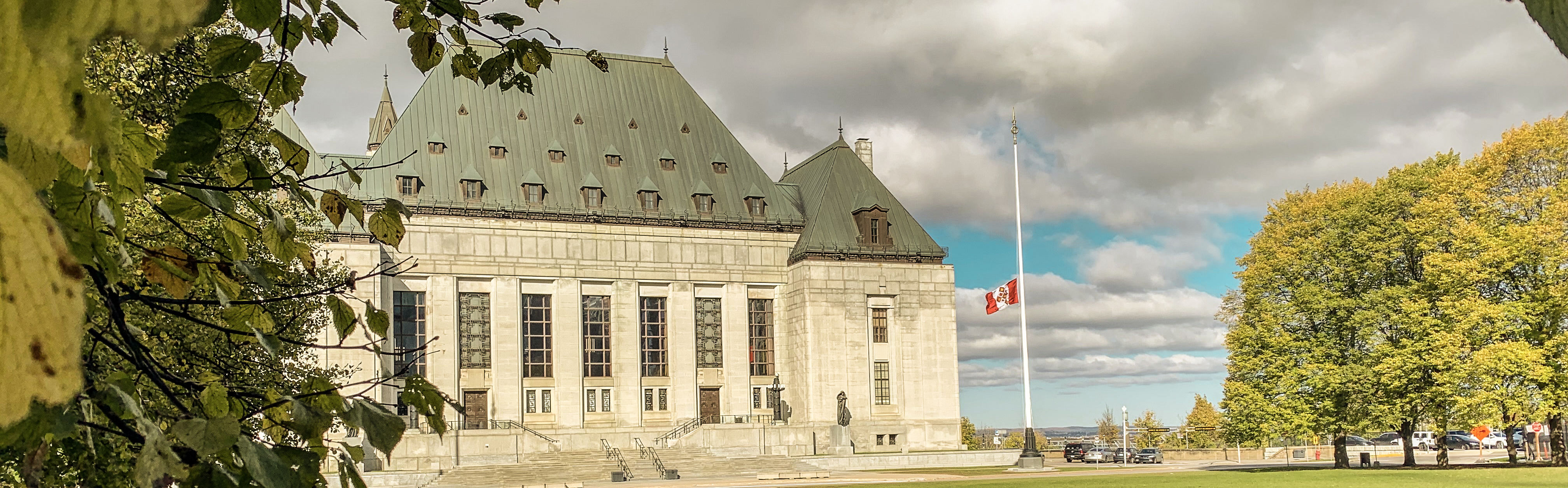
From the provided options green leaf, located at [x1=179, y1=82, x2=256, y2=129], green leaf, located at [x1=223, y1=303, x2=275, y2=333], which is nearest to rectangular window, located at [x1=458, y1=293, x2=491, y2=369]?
green leaf, located at [x1=223, y1=303, x2=275, y2=333]

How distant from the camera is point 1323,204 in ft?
143

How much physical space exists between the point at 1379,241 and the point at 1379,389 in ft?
18.3

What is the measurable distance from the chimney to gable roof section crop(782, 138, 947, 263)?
3.61 m

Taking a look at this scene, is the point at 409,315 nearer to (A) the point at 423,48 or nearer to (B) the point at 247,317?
(A) the point at 423,48

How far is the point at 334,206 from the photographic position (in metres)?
3.43

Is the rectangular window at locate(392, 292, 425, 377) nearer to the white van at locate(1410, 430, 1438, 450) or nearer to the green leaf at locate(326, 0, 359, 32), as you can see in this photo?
the green leaf at locate(326, 0, 359, 32)

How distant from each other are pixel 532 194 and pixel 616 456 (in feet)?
47.7

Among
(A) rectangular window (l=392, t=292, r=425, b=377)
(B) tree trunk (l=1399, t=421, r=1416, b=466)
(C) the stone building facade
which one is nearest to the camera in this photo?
(B) tree trunk (l=1399, t=421, r=1416, b=466)

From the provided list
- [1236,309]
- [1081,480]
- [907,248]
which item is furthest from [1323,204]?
[907,248]

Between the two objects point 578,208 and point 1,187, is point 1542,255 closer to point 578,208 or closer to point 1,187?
point 578,208

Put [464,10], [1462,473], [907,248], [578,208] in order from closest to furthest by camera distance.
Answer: [464,10], [1462,473], [578,208], [907,248]

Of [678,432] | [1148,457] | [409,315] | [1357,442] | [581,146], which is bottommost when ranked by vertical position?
[1357,442]

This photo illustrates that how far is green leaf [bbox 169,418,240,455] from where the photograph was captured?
1720 millimetres

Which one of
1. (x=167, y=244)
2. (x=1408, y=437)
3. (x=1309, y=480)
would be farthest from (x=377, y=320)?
(x=1408, y=437)
